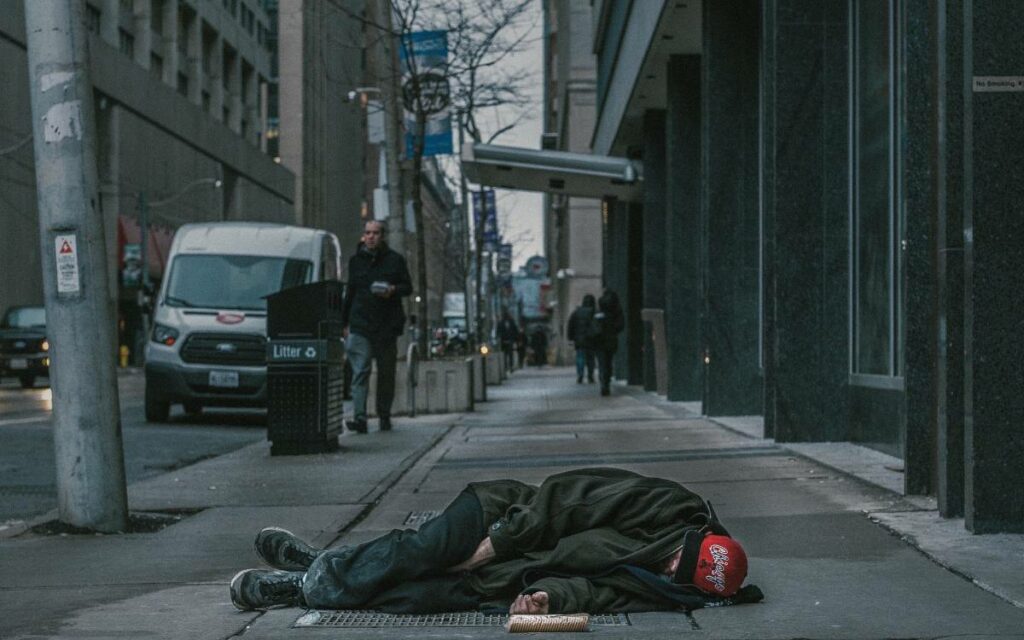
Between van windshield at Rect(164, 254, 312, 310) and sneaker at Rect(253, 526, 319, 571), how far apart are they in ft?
44.0

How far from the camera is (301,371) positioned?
12.7 metres

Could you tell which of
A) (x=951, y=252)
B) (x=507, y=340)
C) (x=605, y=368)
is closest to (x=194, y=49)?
(x=507, y=340)

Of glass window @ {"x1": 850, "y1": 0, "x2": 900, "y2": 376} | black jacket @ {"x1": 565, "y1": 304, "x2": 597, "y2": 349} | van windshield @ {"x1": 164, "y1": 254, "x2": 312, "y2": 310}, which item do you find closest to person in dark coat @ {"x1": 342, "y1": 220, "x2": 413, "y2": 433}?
van windshield @ {"x1": 164, "y1": 254, "x2": 312, "y2": 310}

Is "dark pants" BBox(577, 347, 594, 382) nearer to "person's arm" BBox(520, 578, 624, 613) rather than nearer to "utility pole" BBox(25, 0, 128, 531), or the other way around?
"utility pole" BBox(25, 0, 128, 531)

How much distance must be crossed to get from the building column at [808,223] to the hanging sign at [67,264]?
6600mm

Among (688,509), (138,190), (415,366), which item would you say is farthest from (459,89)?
(138,190)

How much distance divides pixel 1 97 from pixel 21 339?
1422 cm

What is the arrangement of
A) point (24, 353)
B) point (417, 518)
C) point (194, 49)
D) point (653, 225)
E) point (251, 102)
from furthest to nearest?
1. point (251, 102)
2. point (194, 49)
3. point (24, 353)
4. point (653, 225)
5. point (417, 518)

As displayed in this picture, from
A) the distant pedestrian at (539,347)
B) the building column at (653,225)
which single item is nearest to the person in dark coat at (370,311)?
the building column at (653,225)

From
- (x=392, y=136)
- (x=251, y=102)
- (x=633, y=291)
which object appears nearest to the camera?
(x=392, y=136)

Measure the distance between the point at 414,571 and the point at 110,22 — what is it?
55.8 metres

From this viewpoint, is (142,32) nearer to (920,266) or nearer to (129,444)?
(129,444)

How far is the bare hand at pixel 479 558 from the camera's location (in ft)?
18.0

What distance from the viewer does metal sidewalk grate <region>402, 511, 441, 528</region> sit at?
319 inches
